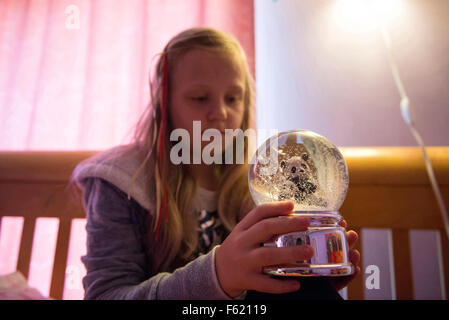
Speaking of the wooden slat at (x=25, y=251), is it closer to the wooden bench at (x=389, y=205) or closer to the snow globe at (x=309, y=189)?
the wooden bench at (x=389, y=205)

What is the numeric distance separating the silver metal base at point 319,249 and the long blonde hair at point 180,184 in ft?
0.78

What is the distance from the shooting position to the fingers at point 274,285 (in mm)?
223

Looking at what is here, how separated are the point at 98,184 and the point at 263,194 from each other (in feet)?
1.01

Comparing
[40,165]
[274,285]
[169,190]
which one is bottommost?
[274,285]

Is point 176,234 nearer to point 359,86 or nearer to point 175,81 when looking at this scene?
point 175,81

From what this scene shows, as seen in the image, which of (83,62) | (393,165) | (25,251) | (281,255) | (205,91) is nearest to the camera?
(281,255)

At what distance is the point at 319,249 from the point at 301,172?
63 millimetres

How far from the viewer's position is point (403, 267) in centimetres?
51

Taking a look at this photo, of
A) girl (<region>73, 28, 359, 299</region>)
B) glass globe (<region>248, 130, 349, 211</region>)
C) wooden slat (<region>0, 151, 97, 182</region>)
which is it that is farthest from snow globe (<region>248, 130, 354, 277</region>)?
Result: wooden slat (<region>0, 151, 97, 182</region>)

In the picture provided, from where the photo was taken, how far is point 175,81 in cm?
48

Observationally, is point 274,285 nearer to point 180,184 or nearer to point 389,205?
point 180,184

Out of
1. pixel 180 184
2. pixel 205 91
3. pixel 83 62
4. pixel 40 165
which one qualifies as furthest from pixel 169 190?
pixel 83 62

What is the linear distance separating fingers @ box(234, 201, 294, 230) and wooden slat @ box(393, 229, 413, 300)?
41cm

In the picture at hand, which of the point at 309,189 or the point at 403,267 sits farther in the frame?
the point at 403,267
